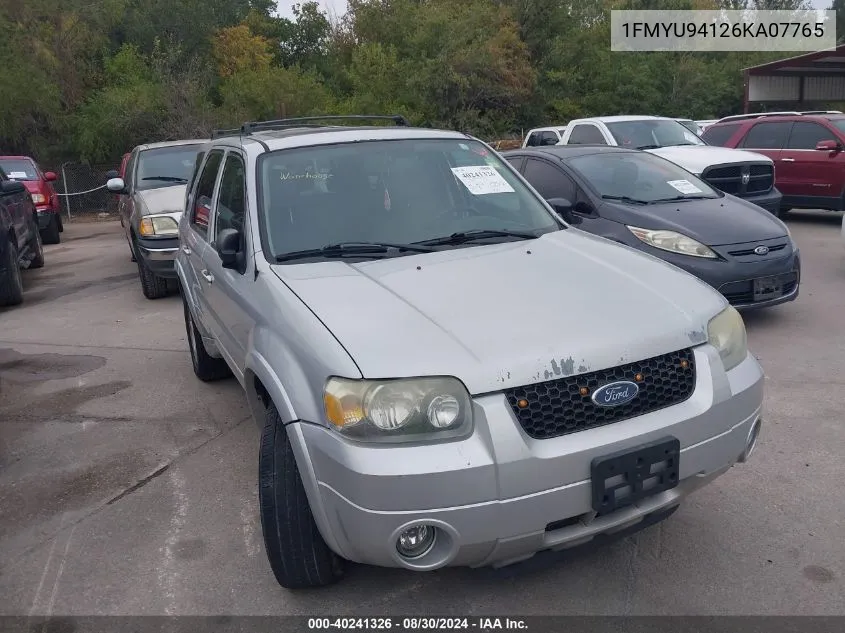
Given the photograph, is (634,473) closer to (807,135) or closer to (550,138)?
(807,135)

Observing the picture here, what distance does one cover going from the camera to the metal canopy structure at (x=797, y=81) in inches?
1040

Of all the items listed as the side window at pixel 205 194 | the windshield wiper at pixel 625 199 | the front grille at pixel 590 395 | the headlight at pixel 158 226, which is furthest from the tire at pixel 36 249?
the front grille at pixel 590 395

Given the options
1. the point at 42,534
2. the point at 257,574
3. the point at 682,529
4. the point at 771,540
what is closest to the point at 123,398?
the point at 42,534

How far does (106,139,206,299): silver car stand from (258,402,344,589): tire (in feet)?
16.1

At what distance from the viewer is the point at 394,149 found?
421 cm

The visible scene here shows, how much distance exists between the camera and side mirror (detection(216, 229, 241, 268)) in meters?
3.69

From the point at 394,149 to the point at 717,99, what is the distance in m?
31.5

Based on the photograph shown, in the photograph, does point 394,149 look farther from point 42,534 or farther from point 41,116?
point 41,116

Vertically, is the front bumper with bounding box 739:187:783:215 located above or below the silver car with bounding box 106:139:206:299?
below

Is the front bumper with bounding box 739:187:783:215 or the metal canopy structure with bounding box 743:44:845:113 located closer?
the front bumper with bounding box 739:187:783:215

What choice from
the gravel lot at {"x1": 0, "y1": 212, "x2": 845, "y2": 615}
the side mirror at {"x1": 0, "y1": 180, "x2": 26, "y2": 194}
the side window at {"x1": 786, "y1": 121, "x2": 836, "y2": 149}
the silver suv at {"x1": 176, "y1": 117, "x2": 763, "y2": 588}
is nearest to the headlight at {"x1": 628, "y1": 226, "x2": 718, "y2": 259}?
the gravel lot at {"x1": 0, "y1": 212, "x2": 845, "y2": 615}

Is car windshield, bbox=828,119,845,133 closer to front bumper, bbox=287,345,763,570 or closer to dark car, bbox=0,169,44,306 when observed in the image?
front bumper, bbox=287,345,763,570

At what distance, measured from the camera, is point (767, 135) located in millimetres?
12406

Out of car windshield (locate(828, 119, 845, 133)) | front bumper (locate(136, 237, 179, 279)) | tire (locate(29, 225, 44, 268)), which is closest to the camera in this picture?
front bumper (locate(136, 237, 179, 279))
